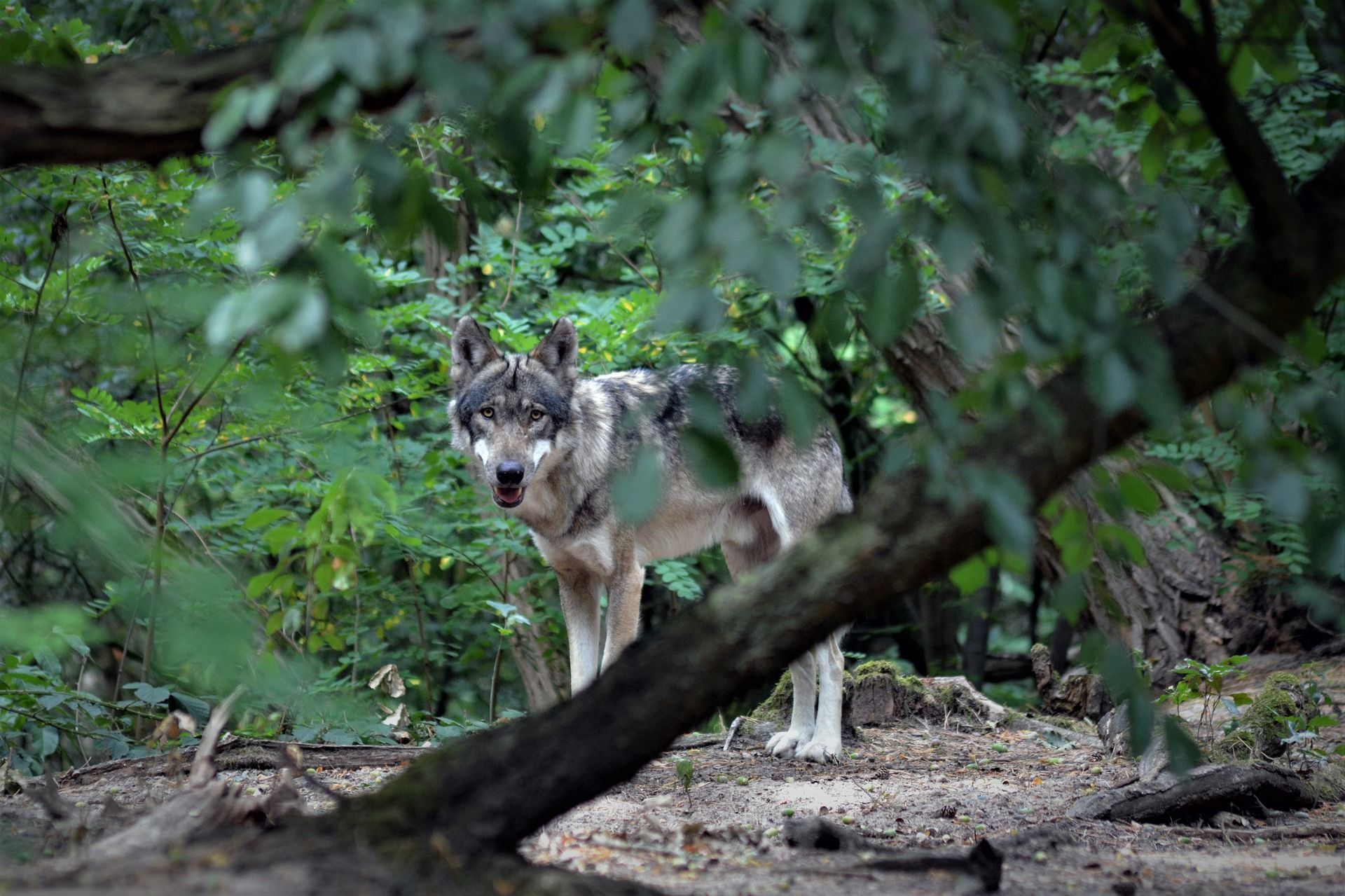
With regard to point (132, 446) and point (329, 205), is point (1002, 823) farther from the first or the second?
point (132, 446)

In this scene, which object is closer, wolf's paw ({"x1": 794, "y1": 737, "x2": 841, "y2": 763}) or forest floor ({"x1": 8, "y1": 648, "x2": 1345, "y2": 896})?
forest floor ({"x1": 8, "y1": 648, "x2": 1345, "y2": 896})

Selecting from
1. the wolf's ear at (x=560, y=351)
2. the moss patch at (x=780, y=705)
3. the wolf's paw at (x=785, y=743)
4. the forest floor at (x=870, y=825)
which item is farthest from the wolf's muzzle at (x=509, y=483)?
the moss patch at (x=780, y=705)

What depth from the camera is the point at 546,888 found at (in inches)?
94.7

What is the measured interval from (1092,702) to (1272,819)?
2660 millimetres

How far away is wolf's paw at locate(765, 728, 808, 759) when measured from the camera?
5844mm

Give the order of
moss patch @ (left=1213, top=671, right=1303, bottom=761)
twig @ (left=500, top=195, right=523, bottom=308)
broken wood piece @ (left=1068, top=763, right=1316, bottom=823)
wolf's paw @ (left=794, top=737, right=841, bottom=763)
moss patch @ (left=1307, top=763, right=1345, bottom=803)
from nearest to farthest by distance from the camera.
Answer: broken wood piece @ (left=1068, top=763, right=1316, bottom=823) < moss patch @ (left=1307, top=763, right=1345, bottom=803) < moss patch @ (left=1213, top=671, right=1303, bottom=761) < wolf's paw @ (left=794, top=737, right=841, bottom=763) < twig @ (left=500, top=195, right=523, bottom=308)

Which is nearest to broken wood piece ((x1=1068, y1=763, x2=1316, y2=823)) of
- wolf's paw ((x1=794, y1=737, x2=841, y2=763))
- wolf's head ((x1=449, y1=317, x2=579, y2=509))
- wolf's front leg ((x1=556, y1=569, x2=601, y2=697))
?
wolf's paw ((x1=794, y1=737, x2=841, y2=763))

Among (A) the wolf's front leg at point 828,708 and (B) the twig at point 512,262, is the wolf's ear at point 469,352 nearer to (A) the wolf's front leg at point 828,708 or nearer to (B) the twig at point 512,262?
(B) the twig at point 512,262

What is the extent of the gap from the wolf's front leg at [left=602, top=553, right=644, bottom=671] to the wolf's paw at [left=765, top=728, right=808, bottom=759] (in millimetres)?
934

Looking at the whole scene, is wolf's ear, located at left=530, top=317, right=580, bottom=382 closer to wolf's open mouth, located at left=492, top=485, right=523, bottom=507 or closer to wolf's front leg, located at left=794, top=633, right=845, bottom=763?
wolf's open mouth, located at left=492, top=485, right=523, bottom=507

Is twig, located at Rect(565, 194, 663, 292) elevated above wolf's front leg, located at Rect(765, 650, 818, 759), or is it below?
above

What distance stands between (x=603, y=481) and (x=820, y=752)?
180 cm

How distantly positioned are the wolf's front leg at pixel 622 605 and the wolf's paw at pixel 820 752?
1.06 m

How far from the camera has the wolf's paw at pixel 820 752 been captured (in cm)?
568
